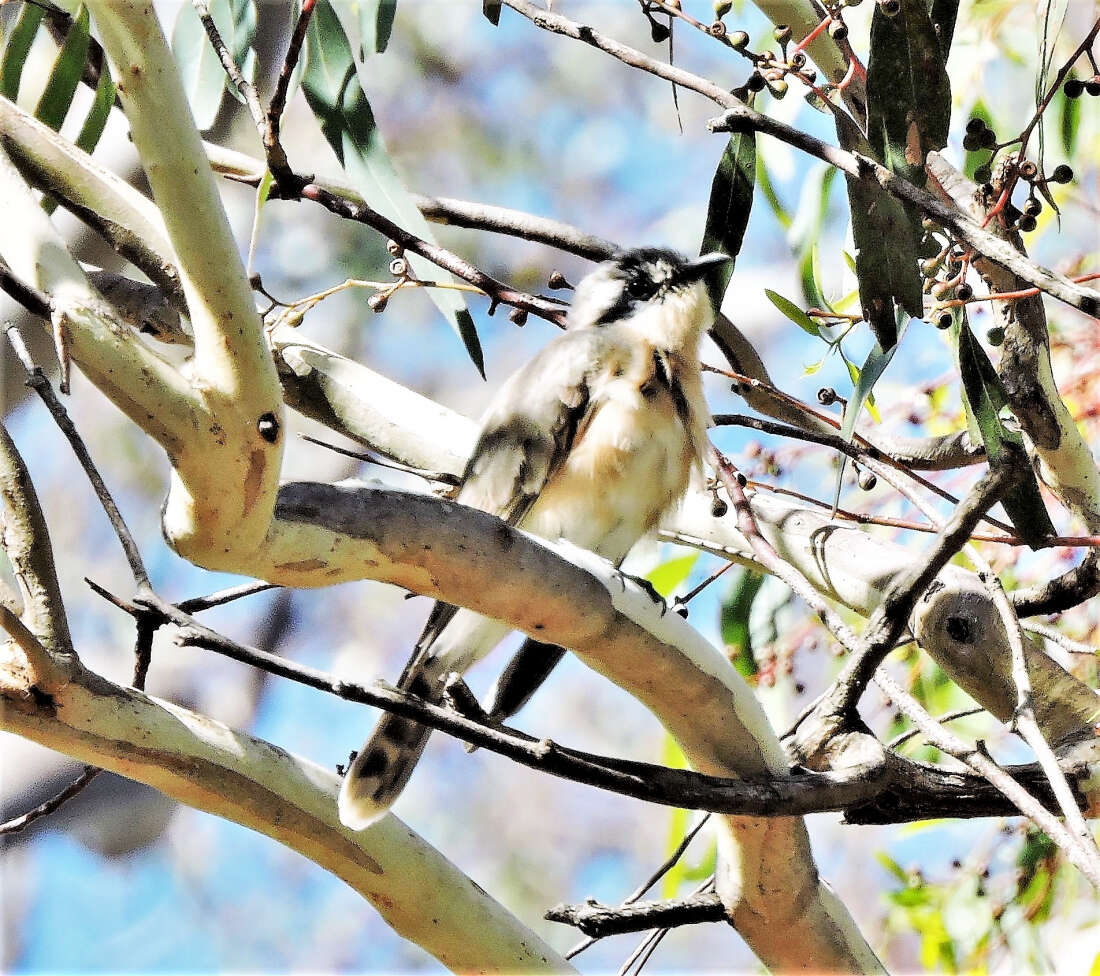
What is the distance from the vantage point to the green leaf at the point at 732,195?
1959 mm

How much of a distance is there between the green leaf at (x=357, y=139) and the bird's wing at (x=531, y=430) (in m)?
0.25

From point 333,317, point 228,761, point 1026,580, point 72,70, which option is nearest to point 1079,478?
point 1026,580

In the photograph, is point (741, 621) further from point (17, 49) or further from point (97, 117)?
point (17, 49)

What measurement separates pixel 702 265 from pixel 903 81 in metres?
0.78

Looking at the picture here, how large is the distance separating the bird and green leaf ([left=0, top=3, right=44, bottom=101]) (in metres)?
0.92

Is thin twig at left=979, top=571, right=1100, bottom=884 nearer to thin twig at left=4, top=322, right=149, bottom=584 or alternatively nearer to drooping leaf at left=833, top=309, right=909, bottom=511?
drooping leaf at left=833, top=309, right=909, bottom=511

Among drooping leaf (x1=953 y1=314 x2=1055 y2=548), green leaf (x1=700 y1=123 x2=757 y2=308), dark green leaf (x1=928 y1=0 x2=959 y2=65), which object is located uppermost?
green leaf (x1=700 y1=123 x2=757 y2=308)

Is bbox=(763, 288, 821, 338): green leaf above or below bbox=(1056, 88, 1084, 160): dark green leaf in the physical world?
below

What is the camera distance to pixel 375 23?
2121 mm

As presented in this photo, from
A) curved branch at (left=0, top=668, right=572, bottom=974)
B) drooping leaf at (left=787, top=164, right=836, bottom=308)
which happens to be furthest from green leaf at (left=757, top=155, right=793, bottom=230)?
curved branch at (left=0, top=668, right=572, bottom=974)

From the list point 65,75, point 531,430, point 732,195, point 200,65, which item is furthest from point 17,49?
point 732,195

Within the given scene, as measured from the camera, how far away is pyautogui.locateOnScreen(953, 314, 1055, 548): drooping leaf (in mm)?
1513

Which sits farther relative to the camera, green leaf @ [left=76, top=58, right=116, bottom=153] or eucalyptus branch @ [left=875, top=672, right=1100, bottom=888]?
green leaf @ [left=76, top=58, right=116, bottom=153]

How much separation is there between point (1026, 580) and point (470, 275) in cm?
166
